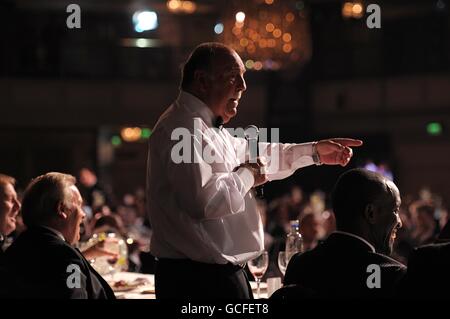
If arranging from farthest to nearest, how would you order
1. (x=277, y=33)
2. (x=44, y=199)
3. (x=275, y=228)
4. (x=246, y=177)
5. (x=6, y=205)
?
(x=277, y=33)
(x=275, y=228)
(x=6, y=205)
(x=44, y=199)
(x=246, y=177)

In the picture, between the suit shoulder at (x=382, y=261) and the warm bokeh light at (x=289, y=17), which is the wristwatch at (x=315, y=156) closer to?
the suit shoulder at (x=382, y=261)

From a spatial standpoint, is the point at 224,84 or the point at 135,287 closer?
the point at 224,84

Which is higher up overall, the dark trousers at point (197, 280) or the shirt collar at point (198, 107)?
the shirt collar at point (198, 107)

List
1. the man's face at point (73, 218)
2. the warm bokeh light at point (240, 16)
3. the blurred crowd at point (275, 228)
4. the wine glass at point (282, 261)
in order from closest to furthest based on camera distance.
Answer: the man's face at point (73, 218) → the wine glass at point (282, 261) → the blurred crowd at point (275, 228) → the warm bokeh light at point (240, 16)

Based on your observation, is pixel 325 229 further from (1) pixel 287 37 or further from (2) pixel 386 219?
(2) pixel 386 219

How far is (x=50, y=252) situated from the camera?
2225 mm

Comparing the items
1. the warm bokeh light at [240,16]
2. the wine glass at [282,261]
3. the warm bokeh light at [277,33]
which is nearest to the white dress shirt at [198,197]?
the wine glass at [282,261]

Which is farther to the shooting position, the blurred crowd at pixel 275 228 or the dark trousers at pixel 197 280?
the blurred crowd at pixel 275 228

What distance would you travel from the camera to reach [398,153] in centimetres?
1462

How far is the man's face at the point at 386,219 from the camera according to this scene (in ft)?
7.11

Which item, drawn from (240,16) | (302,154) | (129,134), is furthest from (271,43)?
(129,134)

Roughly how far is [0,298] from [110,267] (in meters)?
1.61

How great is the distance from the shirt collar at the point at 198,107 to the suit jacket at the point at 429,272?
2.45 feet

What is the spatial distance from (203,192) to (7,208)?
5.03 feet
